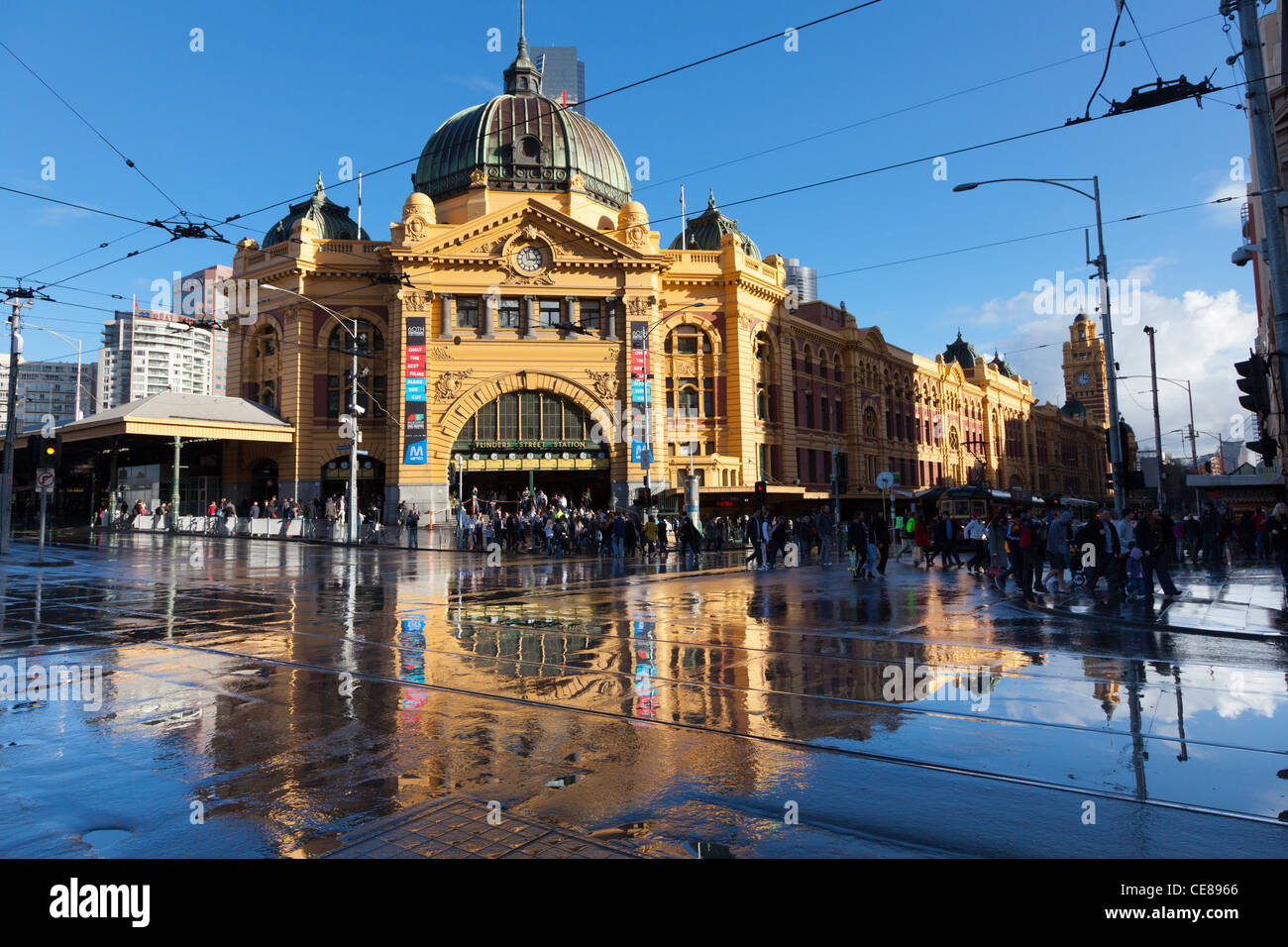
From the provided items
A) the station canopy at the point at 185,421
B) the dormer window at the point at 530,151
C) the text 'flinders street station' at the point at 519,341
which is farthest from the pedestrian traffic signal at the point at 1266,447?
the dormer window at the point at 530,151

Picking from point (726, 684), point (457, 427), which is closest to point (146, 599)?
point (726, 684)

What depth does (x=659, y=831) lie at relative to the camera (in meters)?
4.42

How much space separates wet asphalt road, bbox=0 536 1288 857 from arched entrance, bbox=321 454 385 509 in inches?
1308

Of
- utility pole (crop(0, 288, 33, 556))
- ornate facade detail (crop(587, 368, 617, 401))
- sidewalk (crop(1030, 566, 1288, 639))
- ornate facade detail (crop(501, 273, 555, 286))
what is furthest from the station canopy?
sidewalk (crop(1030, 566, 1288, 639))

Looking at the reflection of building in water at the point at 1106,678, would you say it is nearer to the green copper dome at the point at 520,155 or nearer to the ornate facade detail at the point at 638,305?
the ornate facade detail at the point at 638,305

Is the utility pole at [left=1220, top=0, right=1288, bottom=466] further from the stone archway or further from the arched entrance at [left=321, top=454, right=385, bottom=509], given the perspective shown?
the arched entrance at [left=321, top=454, right=385, bottom=509]

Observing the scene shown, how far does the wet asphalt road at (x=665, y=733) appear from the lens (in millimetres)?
4504

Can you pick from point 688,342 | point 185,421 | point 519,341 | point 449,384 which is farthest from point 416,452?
point 688,342

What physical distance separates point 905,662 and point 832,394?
51.4 metres

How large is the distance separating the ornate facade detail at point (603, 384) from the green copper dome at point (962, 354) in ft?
208

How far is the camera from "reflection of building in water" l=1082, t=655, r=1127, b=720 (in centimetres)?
743

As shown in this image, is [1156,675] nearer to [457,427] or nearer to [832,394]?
[457,427]

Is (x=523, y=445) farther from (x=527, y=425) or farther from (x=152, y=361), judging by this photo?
(x=152, y=361)

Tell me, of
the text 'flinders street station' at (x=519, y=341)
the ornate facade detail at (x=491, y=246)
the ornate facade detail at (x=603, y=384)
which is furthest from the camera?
the ornate facade detail at (x=603, y=384)
